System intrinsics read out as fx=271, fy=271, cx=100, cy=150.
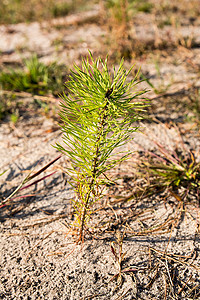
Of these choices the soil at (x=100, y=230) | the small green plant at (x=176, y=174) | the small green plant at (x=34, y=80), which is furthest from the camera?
the small green plant at (x=34, y=80)

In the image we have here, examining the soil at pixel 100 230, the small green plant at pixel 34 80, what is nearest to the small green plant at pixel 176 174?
the soil at pixel 100 230

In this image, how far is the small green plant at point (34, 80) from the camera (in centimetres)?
270

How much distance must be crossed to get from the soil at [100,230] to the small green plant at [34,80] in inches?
8.1

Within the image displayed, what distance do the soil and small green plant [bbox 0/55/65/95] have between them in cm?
21

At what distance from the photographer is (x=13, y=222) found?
1615 mm

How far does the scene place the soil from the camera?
1.31 metres

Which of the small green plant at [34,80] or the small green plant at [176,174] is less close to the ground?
the small green plant at [34,80]

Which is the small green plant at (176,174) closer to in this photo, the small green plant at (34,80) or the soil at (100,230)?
the soil at (100,230)

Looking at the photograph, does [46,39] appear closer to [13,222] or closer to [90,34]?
[90,34]

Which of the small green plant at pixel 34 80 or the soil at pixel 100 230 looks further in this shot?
the small green plant at pixel 34 80

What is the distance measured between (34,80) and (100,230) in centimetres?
184

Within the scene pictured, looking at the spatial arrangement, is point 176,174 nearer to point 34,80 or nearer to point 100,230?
point 100,230

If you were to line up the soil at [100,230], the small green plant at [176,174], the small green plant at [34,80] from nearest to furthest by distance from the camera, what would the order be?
the soil at [100,230] < the small green plant at [176,174] < the small green plant at [34,80]

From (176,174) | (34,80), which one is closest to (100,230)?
(176,174)
